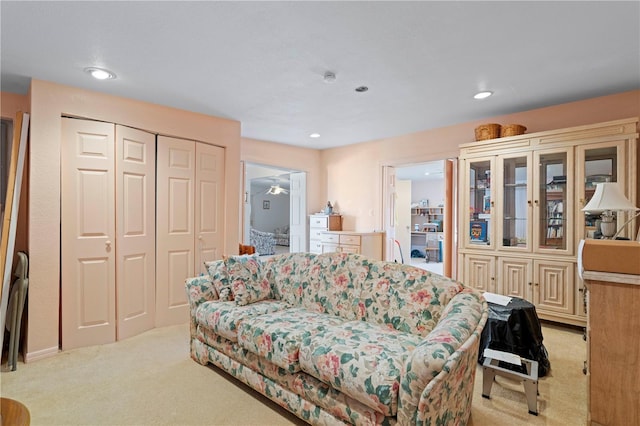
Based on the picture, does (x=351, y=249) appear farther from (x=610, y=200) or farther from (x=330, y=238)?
(x=610, y=200)

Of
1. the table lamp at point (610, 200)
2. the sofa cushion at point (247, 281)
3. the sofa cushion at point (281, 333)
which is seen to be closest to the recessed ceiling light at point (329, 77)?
the sofa cushion at point (247, 281)

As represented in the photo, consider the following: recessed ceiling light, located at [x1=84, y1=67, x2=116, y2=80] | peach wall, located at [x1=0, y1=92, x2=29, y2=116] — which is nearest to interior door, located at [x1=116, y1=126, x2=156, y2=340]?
recessed ceiling light, located at [x1=84, y1=67, x2=116, y2=80]

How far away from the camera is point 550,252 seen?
3439 millimetres

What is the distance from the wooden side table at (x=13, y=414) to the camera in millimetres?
1405

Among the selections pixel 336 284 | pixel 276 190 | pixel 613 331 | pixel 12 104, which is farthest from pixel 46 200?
pixel 276 190

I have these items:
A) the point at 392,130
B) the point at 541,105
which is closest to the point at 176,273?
the point at 392,130

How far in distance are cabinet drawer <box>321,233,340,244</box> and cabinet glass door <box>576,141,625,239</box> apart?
3022 millimetres

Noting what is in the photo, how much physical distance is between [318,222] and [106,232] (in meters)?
3.19

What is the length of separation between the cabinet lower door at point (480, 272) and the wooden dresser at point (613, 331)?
7.04 ft

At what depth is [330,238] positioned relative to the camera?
5.41m

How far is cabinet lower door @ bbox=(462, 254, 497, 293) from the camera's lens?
3.80m

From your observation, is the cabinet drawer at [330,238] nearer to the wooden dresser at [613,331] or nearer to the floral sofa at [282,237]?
the wooden dresser at [613,331]

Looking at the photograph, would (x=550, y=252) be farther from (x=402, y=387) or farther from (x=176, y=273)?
(x=176, y=273)

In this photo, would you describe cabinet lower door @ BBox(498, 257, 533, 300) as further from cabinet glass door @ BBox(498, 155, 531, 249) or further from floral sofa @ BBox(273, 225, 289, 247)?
floral sofa @ BBox(273, 225, 289, 247)
